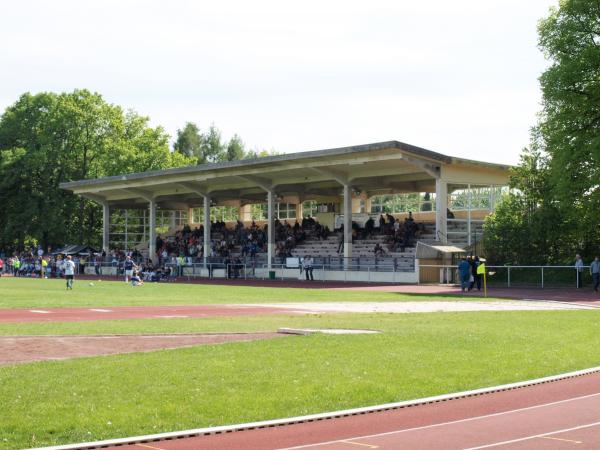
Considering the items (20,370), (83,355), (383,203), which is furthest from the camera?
(383,203)

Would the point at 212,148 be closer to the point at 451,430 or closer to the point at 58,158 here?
the point at 58,158

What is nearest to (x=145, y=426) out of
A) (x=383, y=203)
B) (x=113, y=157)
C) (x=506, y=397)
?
(x=506, y=397)

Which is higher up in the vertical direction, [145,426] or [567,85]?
[567,85]

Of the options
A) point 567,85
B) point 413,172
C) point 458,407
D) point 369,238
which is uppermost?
point 567,85

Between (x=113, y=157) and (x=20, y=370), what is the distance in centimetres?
7166

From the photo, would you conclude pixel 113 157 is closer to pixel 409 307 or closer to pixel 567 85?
pixel 567 85

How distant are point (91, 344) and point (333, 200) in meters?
53.3

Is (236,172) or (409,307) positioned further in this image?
(236,172)

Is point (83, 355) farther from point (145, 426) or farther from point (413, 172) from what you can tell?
point (413, 172)

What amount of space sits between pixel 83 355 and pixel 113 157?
69.7 metres

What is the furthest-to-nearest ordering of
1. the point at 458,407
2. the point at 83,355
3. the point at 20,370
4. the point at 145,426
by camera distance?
1. the point at 83,355
2. the point at 20,370
3. the point at 458,407
4. the point at 145,426

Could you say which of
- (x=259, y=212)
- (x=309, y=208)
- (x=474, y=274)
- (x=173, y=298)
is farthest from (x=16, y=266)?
(x=474, y=274)

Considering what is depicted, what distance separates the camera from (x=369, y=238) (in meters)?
57.1

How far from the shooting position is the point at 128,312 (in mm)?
25391
